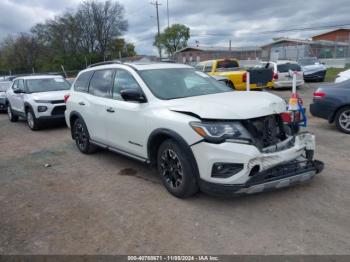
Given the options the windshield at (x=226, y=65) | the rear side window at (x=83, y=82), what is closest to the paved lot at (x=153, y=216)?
the rear side window at (x=83, y=82)

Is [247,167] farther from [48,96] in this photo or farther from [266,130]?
[48,96]

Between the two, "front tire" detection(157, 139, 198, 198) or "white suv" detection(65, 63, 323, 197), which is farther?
"front tire" detection(157, 139, 198, 198)

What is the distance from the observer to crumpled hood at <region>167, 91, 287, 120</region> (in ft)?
12.4

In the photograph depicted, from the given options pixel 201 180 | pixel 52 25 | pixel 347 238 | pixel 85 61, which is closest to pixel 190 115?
pixel 201 180

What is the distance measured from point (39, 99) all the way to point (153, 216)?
684 centimetres

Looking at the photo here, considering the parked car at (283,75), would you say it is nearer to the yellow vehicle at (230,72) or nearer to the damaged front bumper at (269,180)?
the yellow vehicle at (230,72)

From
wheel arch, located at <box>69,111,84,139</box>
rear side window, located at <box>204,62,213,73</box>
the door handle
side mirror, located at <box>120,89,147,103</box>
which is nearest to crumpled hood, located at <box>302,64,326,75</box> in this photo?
rear side window, located at <box>204,62,213,73</box>

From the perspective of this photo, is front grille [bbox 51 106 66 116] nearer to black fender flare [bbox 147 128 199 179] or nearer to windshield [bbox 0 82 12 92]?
black fender flare [bbox 147 128 199 179]

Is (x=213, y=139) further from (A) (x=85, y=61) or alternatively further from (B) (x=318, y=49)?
(A) (x=85, y=61)

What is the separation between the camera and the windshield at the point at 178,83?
4695 millimetres

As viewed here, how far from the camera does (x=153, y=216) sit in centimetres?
387

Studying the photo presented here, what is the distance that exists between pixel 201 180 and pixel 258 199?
86cm

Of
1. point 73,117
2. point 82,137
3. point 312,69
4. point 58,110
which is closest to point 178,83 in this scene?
point 82,137

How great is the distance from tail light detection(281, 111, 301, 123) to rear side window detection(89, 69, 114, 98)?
9.27ft
